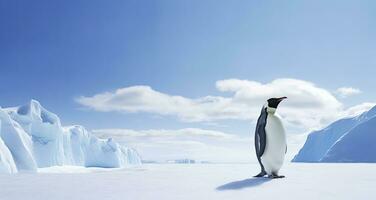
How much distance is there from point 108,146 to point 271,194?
60.6 m

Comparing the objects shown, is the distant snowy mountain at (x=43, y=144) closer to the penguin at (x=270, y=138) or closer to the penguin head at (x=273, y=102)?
the penguin at (x=270, y=138)

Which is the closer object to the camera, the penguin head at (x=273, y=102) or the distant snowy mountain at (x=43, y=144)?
the penguin head at (x=273, y=102)

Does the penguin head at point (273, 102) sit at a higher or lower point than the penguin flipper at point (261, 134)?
higher

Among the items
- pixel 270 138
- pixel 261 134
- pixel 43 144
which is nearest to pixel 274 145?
pixel 270 138

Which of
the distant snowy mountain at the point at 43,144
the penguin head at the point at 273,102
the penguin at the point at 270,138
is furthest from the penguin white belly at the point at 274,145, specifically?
the distant snowy mountain at the point at 43,144

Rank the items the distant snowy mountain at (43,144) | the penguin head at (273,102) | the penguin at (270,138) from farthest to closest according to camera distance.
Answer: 1. the distant snowy mountain at (43,144)
2. the penguin at (270,138)
3. the penguin head at (273,102)

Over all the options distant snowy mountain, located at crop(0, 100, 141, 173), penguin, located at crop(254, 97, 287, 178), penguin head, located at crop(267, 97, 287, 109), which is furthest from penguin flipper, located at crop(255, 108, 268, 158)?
A: distant snowy mountain, located at crop(0, 100, 141, 173)

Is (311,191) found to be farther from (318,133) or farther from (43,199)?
(318,133)

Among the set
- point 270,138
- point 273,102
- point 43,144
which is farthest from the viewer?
point 43,144

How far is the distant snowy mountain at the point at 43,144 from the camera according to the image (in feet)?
116

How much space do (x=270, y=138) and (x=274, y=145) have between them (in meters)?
0.17

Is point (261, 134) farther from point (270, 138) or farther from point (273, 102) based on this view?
point (273, 102)

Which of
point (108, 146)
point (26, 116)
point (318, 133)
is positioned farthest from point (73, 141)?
point (318, 133)

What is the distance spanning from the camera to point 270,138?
22.8 ft
